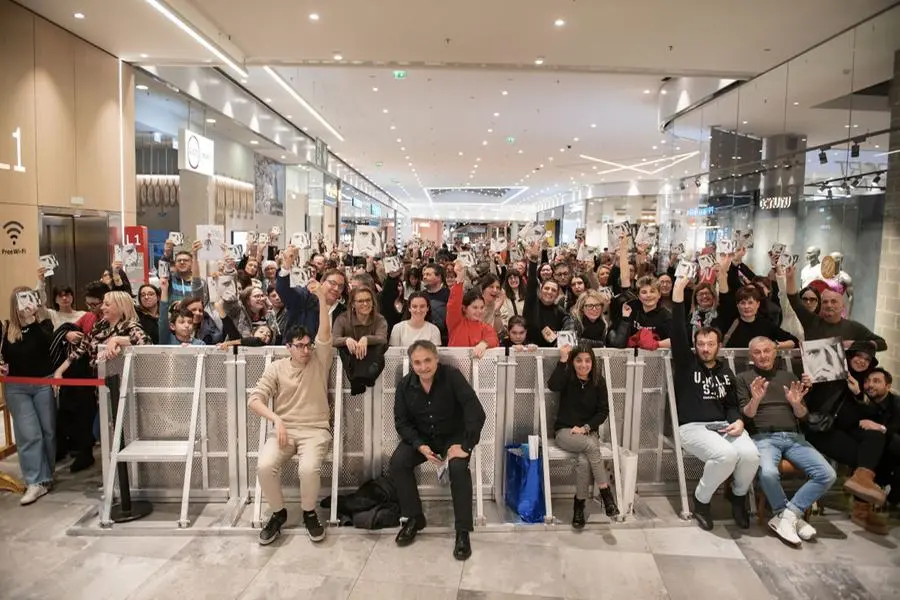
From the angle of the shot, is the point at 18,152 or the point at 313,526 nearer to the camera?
the point at 313,526

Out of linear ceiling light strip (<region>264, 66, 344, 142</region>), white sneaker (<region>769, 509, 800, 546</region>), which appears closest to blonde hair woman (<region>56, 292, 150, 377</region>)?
white sneaker (<region>769, 509, 800, 546</region>)

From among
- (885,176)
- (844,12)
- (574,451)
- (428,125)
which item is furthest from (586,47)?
(428,125)

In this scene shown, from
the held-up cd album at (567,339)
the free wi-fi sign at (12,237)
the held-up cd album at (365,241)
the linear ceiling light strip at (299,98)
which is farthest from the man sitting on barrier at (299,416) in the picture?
the linear ceiling light strip at (299,98)

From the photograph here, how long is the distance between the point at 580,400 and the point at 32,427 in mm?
4143

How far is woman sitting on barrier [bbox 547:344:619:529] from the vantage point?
4035 millimetres

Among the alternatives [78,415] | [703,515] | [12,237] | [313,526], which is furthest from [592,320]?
[12,237]

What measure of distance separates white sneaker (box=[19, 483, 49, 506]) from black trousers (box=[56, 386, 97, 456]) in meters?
0.52

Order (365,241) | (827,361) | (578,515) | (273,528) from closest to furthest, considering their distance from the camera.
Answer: (273,528) → (578,515) → (827,361) → (365,241)

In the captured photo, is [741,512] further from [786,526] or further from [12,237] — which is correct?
[12,237]

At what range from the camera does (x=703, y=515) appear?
4.13 meters

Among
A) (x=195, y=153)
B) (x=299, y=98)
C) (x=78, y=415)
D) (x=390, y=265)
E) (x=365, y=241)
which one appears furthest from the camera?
(x=299, y=98)

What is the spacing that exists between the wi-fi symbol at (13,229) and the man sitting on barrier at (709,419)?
710 cm

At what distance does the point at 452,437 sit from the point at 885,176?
5817mm

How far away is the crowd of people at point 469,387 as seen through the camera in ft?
12.9
